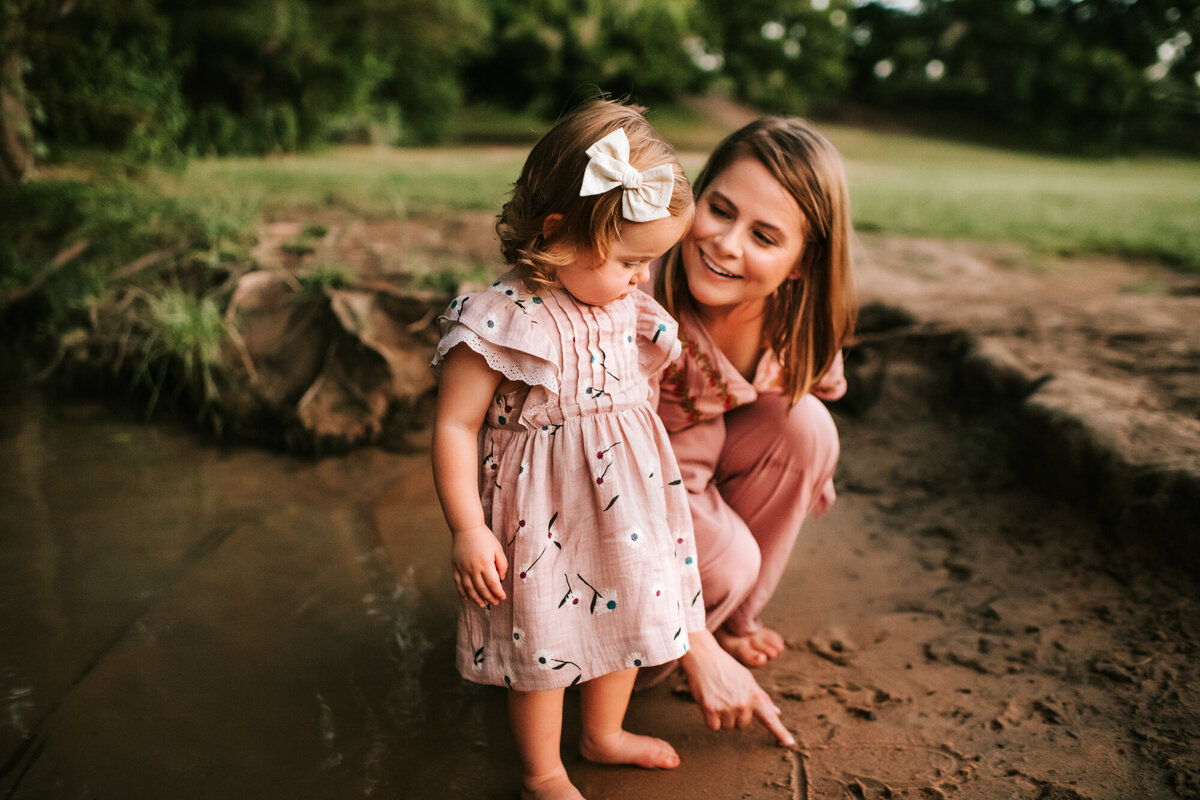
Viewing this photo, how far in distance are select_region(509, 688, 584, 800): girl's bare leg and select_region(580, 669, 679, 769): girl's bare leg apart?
4.0 inches

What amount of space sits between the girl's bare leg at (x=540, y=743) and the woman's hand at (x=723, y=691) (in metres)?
0.28

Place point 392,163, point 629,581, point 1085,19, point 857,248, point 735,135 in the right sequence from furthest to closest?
point 1085,19 < point 392,163 < point 857,248 < point 735,135 < point 629,581

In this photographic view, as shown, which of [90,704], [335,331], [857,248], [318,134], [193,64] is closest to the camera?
[90,704]

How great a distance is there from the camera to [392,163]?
8.00m

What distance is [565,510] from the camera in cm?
139

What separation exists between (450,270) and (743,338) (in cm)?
178

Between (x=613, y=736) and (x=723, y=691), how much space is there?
0.22 metres

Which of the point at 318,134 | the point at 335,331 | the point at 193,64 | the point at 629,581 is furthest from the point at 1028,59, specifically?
the point at 629,581

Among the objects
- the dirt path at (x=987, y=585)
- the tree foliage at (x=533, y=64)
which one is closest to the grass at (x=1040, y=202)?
the dirt path at (x=987, y=585)

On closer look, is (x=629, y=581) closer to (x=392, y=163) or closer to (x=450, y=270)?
(x=450, y=270)

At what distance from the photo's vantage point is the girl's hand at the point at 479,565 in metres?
1.33

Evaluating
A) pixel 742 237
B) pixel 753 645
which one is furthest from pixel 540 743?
pixel 742 237

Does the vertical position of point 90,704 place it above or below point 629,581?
below

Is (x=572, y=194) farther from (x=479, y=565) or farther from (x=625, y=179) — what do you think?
(x=479, y=565)
